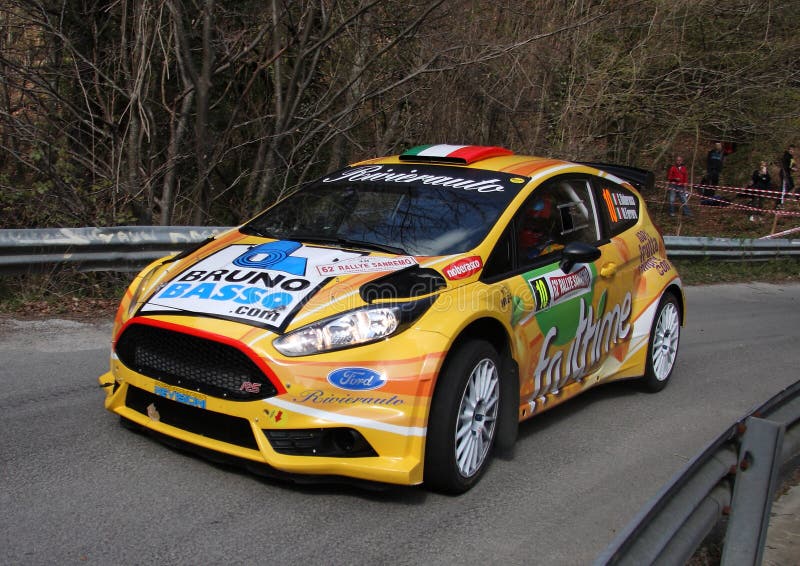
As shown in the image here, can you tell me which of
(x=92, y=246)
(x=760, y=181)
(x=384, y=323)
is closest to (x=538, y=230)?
(x=384, y=323)

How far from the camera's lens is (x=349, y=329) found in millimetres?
3938

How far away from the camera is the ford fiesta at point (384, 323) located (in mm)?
3836

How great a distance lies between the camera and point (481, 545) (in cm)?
378

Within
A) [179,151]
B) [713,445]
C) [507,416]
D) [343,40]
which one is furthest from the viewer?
[343,40]

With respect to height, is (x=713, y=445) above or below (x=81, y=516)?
above

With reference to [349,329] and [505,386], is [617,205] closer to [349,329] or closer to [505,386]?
→ [505,386]

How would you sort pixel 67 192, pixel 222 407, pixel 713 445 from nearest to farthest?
pixel 713 445, pixel 222 407, pixel 67 192

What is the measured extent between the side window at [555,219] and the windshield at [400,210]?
0.17 m

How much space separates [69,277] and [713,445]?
5.98 m

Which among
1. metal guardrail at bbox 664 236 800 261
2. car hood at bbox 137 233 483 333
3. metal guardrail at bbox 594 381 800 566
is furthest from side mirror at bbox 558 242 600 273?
metal guardrail at bbox 664 236 800 261

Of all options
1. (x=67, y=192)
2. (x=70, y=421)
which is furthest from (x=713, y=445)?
(x=67, y=192)

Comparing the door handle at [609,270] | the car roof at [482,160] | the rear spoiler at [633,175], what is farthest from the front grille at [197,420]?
the rear spoiler at [633,175]

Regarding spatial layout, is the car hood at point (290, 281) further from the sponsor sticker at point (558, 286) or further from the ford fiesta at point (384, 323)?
the sponsor sticker at point (558, 286)

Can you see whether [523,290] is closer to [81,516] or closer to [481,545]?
[481,545]
